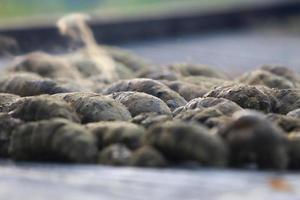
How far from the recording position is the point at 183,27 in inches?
310

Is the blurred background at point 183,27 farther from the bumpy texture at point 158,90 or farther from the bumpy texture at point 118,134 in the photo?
the bumpy texture at point 118,134

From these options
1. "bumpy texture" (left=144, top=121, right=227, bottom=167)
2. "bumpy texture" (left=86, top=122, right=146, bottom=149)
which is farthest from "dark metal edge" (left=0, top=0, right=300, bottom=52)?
"bumpy texture" (left=144, top=121, right=227, bottom=167)

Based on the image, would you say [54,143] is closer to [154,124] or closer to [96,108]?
[154,124]

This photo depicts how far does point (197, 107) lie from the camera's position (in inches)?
101

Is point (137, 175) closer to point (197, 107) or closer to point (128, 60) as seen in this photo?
point (197, 107)

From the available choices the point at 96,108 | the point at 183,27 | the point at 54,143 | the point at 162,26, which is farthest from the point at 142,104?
the point at 183,27

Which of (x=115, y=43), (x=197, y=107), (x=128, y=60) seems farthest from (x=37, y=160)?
(x=115, y=43)

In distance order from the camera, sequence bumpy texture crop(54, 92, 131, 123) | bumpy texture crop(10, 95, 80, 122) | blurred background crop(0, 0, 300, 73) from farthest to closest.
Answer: blurred background crop(0, 0, 300, 73) < bumpy texture crop(54, 92, 131, 123) < bumpy texture crop(10, 95, 80, 122)

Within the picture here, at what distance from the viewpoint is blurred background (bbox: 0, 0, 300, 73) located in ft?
21.5

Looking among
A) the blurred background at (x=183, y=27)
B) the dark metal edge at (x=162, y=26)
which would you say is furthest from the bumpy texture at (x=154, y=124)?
the dark metal edge at (x=162, y=26)

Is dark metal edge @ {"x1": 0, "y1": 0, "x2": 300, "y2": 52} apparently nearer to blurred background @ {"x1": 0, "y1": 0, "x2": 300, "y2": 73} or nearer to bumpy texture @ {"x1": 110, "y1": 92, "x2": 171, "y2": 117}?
blurred background @ {"x1": 0, "y1": 0, "x2": 300, "y2": 73}

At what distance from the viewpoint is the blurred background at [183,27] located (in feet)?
21.5

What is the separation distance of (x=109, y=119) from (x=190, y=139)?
0.53 meters

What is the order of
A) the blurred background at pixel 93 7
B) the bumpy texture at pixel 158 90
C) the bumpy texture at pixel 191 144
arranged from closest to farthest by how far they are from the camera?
the bumpy texture at pixel 191 144 → the bumpy texture at pixel 158 90 → the blurred background at pixel 93 7
